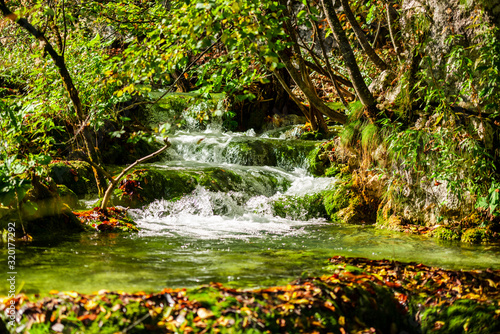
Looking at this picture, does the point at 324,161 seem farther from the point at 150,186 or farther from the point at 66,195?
the point at 66,195

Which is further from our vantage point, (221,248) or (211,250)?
(221,248)

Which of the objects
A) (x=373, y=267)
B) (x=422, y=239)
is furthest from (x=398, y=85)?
(x=373, y=267)

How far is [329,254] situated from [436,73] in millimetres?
3507

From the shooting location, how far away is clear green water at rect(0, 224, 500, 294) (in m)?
3.28

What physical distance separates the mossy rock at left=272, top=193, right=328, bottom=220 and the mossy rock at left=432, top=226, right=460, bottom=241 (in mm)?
2453

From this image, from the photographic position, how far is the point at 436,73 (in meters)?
6.29

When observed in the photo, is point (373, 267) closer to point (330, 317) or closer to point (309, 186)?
point (330, 317)

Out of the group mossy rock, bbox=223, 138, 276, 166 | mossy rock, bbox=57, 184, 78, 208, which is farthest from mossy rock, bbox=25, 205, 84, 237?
mossy rock, bbox=223, 138, 276, 166

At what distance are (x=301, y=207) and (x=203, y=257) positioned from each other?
426 cm

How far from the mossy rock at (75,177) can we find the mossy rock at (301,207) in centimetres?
393

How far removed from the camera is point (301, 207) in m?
8.30

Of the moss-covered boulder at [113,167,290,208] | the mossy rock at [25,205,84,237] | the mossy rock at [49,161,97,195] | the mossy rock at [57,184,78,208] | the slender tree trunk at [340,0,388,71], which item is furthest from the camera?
the mossy rock at [49,161,97,195]

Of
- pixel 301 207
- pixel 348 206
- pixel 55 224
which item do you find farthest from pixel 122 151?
pixel 348 206

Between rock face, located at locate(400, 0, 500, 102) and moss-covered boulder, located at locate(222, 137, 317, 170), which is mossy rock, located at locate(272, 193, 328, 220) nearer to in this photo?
moss-covered boulder, located at locate(222, 137, 317, 170)
